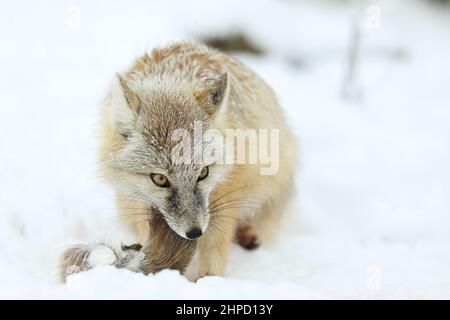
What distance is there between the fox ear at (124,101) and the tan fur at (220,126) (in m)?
0.16

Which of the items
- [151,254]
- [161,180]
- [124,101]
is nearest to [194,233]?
[151,254]

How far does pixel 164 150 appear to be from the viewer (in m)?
4.47

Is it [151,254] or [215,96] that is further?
[215,96]

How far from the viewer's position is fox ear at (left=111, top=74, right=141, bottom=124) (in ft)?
15.0

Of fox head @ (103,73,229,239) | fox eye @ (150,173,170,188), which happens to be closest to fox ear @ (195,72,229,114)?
fox head @ (103,73,229,239)

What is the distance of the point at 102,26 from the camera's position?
1056 centimetres

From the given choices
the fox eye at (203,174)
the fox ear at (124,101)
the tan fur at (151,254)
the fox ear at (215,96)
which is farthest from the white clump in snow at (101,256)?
the fox ear at (215,96)

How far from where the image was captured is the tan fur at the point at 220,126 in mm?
4984

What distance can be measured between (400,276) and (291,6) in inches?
338

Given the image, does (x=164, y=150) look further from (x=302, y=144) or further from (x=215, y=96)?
(x=302, y=144)

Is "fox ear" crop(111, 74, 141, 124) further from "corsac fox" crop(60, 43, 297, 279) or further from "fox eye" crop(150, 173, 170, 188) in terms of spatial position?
"fox eye" crop(150, 173, 170, 188)

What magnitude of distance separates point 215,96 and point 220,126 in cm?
24
